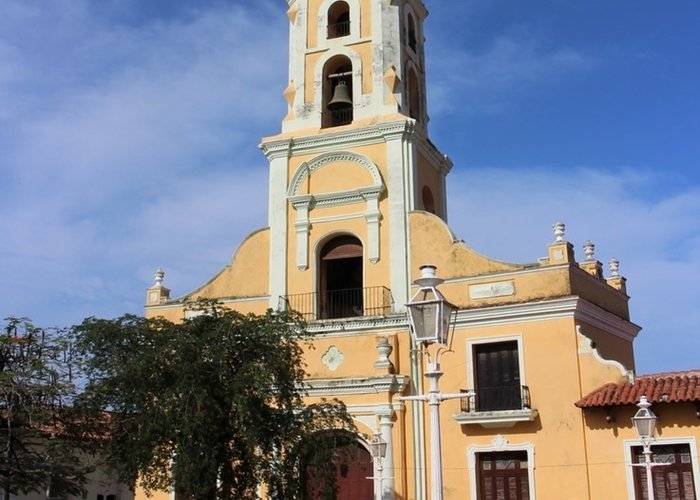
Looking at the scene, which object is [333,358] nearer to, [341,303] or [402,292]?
[341,303]

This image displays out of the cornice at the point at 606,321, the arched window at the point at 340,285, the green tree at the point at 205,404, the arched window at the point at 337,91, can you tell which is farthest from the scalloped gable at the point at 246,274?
the cornice at the point at 606,321

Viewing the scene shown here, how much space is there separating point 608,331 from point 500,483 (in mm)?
5213

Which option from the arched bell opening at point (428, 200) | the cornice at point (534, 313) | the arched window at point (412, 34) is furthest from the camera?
the arched window at point (412, 34)

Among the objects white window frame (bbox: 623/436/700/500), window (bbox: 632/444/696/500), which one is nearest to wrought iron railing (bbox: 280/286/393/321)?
white window frame (bbox: 623/436/700/500)

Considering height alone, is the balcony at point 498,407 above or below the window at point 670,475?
above

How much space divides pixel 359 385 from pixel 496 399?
10.8 ft

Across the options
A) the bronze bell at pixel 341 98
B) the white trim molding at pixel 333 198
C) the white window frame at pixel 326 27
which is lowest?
the white trim molding at pixel 333 198

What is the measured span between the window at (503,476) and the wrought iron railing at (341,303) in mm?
4399

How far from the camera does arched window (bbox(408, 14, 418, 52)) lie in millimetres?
26109

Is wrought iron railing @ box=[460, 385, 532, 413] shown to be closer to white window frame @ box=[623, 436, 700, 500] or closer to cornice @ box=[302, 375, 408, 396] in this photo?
cornice @ box=[302, 375, 408, 396]

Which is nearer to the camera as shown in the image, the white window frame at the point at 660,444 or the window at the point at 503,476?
the white window frame at the point at 660,444

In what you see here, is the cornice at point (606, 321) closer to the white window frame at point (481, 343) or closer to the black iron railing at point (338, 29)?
the white window frame at point (481, 343)

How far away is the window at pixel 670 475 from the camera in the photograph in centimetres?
1772

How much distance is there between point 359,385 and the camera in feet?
68.0
